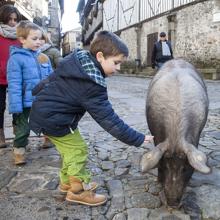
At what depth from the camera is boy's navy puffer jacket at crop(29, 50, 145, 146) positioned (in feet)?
9.63

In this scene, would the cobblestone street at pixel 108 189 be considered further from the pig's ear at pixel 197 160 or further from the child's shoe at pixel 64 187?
the pig's ear at pixel 197 160

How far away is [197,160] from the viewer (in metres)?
2.56

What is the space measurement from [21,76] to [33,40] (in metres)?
0.39

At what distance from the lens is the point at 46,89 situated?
10.3 ft

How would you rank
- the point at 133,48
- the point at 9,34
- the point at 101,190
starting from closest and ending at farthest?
the point at 101,190
the point at 9,34
the point at 133,48

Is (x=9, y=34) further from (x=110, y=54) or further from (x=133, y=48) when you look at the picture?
(x=133, y=48)

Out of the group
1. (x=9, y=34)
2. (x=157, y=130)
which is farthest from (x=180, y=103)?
(x=9, y=34)

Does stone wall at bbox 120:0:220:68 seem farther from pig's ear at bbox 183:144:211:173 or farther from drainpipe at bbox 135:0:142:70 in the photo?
pig's ear at bbox 183:144:211:173

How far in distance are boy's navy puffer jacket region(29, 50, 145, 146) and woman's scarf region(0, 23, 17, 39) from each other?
67.2 inches

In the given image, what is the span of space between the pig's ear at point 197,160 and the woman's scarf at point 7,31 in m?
2.80

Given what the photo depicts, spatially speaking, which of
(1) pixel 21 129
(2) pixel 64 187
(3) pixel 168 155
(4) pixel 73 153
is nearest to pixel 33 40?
(1) pixel 21 129

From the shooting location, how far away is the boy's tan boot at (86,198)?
3.21 m

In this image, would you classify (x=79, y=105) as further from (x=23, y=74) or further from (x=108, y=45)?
(x=23, y=74)

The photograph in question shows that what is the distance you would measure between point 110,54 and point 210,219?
56.6 inches
